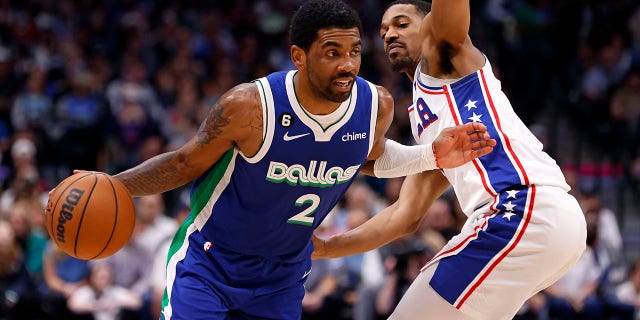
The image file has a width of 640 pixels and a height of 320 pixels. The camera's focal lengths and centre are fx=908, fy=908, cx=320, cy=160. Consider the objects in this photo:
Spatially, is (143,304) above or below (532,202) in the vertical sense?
below

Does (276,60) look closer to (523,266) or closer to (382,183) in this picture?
(382,183)

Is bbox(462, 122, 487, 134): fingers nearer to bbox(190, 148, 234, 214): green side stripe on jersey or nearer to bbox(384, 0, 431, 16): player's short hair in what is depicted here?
bbox(384, 0, 431, 16): player's short hair

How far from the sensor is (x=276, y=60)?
1361 cm

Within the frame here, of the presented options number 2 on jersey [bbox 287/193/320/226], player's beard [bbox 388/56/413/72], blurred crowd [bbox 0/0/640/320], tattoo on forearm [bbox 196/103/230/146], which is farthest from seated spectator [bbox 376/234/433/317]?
tattoo on forearm [bbox 196/103/230/146]

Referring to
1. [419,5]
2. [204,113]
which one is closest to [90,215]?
[419,5]

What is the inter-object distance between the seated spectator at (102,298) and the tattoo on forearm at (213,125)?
14.5ft

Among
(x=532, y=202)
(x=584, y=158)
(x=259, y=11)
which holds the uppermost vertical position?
(x=532, y=202)

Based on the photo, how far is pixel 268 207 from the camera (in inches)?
180

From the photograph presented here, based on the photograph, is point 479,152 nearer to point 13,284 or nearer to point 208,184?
point 208,184

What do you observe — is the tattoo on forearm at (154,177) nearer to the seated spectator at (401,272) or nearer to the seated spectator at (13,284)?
the seated spectator at (401,272)

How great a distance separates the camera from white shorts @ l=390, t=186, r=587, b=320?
443cm

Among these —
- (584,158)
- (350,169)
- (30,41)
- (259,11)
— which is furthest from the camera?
(259,11)

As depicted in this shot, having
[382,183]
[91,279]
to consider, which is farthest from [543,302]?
[91,279]

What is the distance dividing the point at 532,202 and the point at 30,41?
34.2 feet
